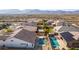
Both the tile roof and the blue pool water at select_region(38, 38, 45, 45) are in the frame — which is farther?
the blue pool water at select_region(38, 38, 45, 45)

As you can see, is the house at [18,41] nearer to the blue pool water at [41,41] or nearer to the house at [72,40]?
the blue pool water at [41,41]

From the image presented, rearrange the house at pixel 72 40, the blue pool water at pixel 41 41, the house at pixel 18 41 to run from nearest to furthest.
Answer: the house at pixel 18 41, the house at pixel 72 40, the blue pool water at pixel 41 41

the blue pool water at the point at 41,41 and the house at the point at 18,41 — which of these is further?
the blue pool water at the point at 41,41

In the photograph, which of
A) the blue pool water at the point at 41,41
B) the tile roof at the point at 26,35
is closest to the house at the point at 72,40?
the blue pool water at the point at 41,41

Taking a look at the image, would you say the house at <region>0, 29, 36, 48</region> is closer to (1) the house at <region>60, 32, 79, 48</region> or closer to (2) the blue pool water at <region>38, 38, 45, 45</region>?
(2) the blue pool water at <region>38, 38, 45, 45</region>

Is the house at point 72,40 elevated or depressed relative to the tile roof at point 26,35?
depressed

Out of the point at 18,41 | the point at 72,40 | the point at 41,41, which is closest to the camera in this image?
the point at 18,41

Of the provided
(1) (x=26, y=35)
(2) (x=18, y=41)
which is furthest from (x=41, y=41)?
(2) (x=18, y=41)

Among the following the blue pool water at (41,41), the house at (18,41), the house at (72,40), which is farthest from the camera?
the blue pool water at (41,41)

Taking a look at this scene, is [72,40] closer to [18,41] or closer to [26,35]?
[26,35]

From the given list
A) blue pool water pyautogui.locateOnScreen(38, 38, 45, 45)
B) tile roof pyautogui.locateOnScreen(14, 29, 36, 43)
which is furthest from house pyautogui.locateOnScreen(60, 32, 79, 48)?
tile roof pyautogui.locateOnScreen(14, 29, 36, 43)

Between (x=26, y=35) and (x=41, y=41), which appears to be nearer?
(x=26, y=35)
